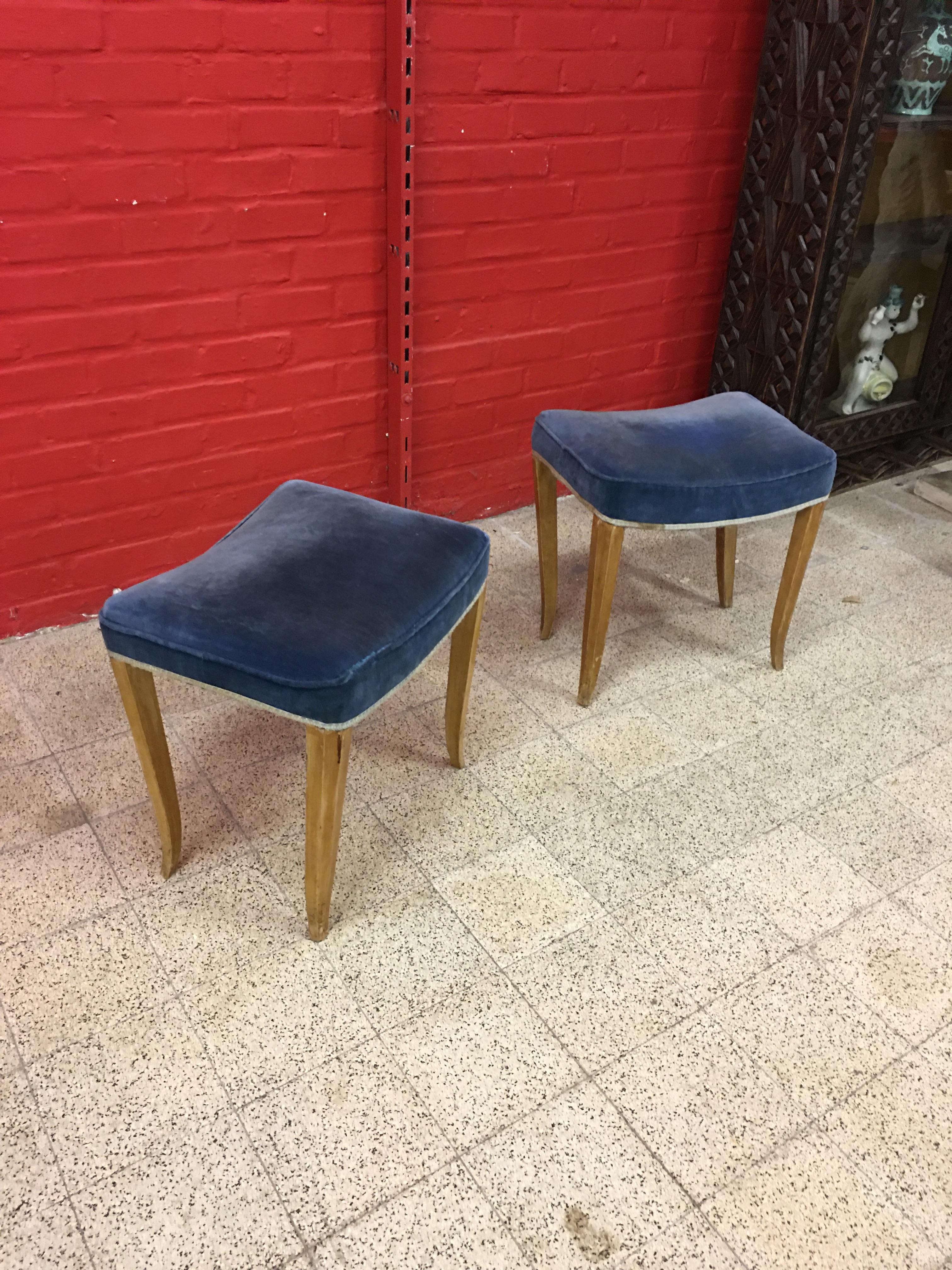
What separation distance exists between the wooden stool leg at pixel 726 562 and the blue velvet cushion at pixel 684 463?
263 millimetres

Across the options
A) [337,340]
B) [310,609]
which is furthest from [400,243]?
[310,609]

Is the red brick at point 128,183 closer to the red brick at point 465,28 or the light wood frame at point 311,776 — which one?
the red brick at point 465,28

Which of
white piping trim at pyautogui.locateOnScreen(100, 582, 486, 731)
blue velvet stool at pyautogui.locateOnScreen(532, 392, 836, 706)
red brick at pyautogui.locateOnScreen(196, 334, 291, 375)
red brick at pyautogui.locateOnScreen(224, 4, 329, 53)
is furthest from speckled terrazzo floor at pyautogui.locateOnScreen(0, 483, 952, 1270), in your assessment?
red brick at pyautogui.locateOnScreen(224, 4, 329, 53)

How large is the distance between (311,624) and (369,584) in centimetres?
12

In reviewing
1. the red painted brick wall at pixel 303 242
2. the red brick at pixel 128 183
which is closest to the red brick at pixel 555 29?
the red painted brick wall at pixel 303 242

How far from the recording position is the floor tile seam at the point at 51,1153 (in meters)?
1.10

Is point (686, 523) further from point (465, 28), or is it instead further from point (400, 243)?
point (465, 28)

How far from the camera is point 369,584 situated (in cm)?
137

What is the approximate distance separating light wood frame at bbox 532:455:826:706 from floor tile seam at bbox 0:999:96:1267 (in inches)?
42.2

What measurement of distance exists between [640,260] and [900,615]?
1.02m

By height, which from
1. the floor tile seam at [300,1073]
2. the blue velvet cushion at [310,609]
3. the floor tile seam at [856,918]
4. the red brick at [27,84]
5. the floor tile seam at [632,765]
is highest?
the red brick at [27,84]

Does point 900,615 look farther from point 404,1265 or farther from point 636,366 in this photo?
point 404,1265

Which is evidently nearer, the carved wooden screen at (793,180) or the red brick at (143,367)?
the red brick at (143,367)

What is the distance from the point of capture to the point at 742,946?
1.48 metres
